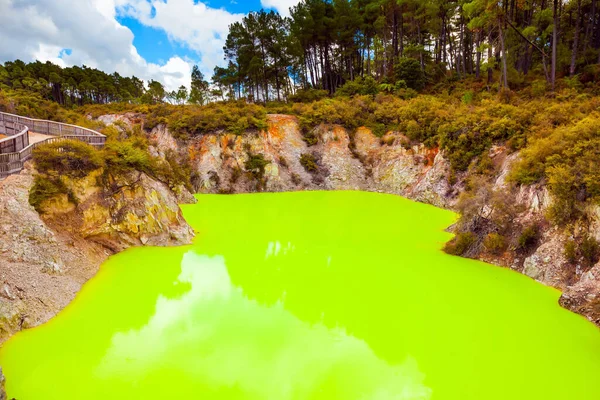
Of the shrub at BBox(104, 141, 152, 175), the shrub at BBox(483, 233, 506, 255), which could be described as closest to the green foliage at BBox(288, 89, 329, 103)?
the shrub at BBox(104, 141, 152, 175)

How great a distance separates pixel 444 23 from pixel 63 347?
42845 millimetres

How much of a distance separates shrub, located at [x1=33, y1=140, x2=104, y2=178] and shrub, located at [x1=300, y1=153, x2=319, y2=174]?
690 inches

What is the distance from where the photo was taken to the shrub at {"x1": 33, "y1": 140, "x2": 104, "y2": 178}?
472 inches

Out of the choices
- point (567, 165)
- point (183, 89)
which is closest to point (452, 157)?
point (567, 165)

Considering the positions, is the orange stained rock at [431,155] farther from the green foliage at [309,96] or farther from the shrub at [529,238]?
the green foliage at [309,96]

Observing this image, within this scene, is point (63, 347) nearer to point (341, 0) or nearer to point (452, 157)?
point (452, 157)

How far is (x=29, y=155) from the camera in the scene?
1203 cm

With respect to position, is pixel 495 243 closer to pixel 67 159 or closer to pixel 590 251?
pixel 590 251

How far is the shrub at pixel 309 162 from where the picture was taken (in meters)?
28.5

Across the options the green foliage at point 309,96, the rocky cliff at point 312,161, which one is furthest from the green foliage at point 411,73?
the rocky cliff at point 312,161

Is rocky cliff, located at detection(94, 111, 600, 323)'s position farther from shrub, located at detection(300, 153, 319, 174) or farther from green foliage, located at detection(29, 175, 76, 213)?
green foliage, located at detection(29, 175, 76, 213)

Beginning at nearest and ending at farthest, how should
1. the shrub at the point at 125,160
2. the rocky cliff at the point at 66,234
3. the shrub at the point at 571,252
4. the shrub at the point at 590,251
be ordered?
the rocky cliff at the point at 66,234
the shrub at the point at 590,251
the shrub at the point at 571,252
the shrub at the point at 125,160

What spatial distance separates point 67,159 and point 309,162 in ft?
62.1

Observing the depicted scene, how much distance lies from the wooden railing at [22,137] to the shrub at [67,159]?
0.47 metres
